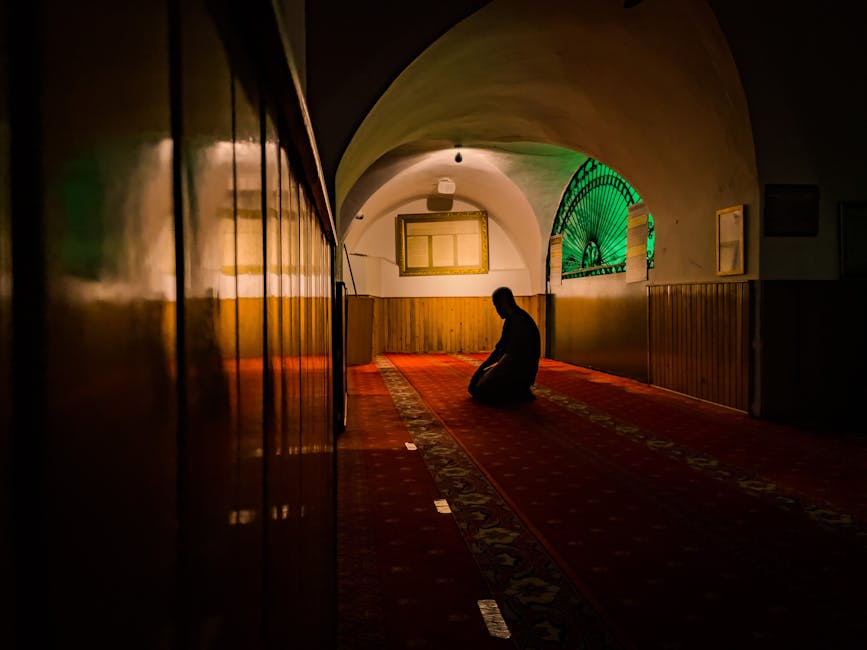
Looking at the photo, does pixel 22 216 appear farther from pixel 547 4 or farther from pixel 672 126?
pixel 672 126

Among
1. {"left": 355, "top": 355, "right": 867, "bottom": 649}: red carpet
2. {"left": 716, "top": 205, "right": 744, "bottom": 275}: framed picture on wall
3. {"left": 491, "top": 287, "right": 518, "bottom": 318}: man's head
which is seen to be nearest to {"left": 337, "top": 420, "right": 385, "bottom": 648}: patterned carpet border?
{"left": 355, "top": 355, "right": 867, "bottom": 649}: red carpet

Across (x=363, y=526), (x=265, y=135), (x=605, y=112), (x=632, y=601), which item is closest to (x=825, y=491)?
(x=632, y=601)

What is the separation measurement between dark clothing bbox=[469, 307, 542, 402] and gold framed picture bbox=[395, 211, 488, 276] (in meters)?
7.86

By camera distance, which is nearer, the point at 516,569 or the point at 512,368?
the point at 516,569

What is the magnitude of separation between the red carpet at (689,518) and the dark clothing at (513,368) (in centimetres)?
76

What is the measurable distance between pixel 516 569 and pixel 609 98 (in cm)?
583

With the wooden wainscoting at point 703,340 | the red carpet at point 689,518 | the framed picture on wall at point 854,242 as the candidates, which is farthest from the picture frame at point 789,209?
the red carpet at point 689,518

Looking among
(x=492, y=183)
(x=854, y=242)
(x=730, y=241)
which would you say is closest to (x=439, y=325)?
(x=492, y=183)

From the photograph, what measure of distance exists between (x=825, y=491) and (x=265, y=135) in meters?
3.71

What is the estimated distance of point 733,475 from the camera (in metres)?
3.79

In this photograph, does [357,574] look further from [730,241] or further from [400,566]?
[730,241]

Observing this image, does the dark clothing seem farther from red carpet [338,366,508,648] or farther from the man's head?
red carpet [338,366,508,648]

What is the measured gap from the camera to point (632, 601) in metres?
2.21

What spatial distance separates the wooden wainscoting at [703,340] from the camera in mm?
6102
